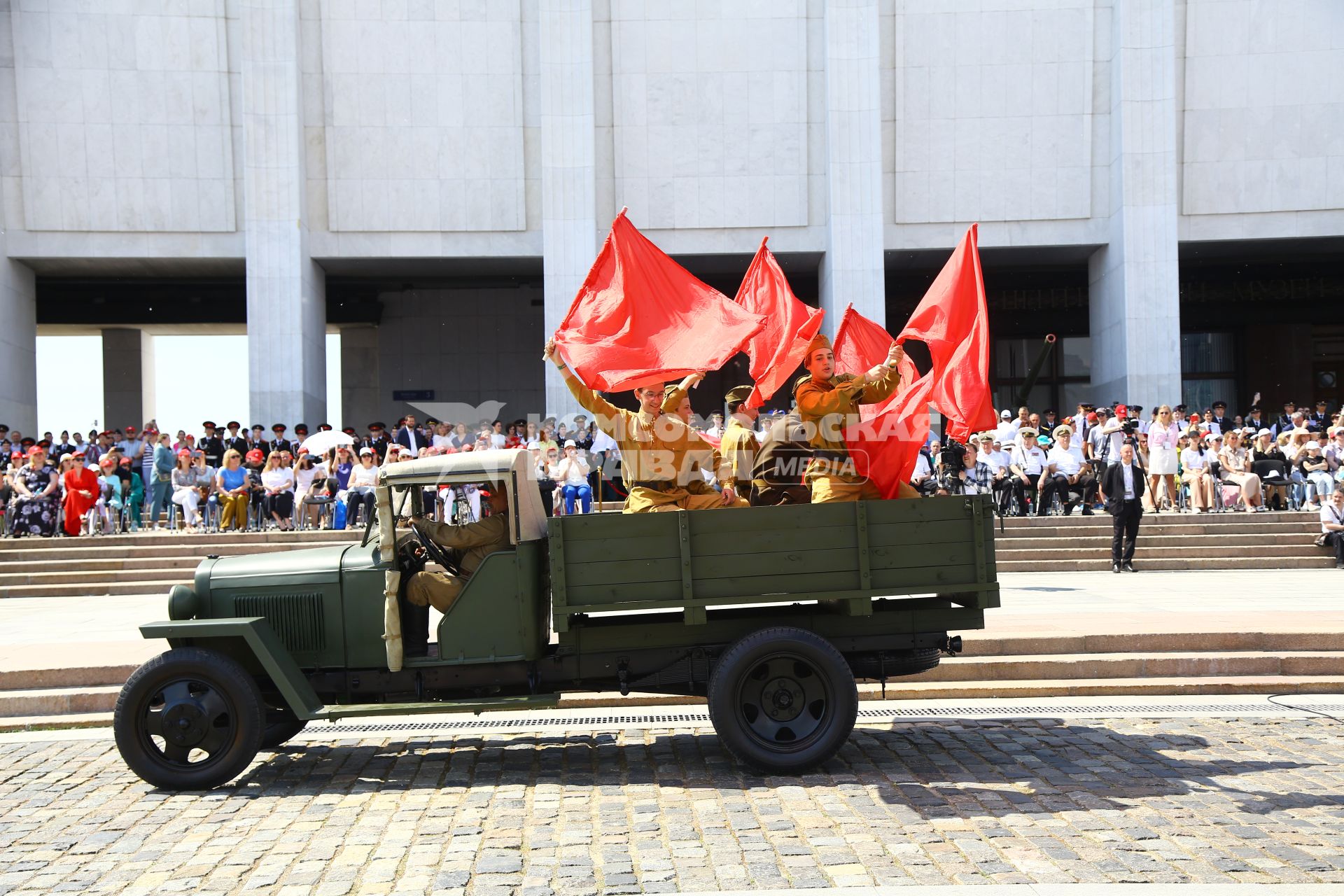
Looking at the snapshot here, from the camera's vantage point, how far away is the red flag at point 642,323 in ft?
23.9

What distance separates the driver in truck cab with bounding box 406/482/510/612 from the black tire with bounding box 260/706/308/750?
3.88 feet

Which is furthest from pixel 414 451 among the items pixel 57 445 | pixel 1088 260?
pixel 1088 260

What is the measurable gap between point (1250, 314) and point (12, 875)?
3613 cm

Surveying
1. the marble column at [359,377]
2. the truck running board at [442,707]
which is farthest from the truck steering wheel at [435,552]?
the marble column at [359,377]

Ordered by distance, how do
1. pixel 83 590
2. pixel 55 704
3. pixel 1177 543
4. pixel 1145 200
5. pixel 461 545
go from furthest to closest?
pixel 1145 200 < pixel 1177 543 < pixel 83 590 < pixel 55 704 < pixel 461 545

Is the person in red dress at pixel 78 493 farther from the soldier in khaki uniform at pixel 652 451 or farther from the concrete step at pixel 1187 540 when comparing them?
the concrete step at pixel 1187 540

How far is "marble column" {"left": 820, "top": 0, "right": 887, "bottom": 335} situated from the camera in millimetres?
26594

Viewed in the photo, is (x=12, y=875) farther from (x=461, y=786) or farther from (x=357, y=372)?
(x=357, y=372)

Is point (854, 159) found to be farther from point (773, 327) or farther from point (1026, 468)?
point (773, 327)

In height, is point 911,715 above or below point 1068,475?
below

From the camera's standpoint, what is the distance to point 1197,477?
18.7m

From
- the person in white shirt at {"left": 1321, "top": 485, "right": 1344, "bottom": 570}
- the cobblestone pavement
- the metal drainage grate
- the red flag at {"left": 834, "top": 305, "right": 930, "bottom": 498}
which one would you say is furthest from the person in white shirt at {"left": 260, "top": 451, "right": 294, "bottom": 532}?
the person in white shirt at {"left": 1321, "top": 485, "right": 1344, "bottom": 570}

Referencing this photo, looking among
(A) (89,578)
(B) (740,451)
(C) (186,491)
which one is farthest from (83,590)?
(B) (740,451)

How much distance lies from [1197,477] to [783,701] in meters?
14.6
